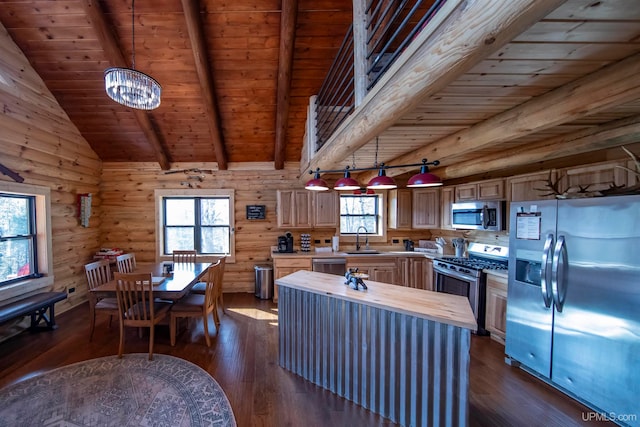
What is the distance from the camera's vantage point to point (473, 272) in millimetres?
3529

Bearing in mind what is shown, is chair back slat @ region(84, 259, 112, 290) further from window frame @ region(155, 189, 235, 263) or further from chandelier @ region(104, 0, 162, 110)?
chandelier @ region(104, 0, 162, 110)

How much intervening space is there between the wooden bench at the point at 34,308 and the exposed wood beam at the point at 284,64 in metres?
4.06

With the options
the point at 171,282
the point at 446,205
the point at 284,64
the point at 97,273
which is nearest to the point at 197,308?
the point at 171,282

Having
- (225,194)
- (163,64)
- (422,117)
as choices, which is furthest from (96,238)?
(422,117)

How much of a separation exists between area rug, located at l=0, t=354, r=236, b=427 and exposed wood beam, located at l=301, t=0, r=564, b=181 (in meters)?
2.73

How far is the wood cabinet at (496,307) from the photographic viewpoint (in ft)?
10.5

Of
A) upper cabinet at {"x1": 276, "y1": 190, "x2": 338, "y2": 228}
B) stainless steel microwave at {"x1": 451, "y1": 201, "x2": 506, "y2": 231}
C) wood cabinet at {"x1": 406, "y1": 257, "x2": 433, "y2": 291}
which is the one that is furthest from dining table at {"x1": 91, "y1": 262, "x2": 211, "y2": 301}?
stainless steel microwave at {"x1": 451, "y1": 201, "x2": 506, "y2": 231}

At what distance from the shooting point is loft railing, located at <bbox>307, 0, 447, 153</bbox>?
2.22m

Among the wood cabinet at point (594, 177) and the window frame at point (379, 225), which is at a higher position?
the wood cabinet at point (594, 177)

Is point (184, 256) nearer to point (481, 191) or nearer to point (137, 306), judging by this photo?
point (137, 306)

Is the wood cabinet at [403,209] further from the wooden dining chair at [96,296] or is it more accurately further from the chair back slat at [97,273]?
the chair back slat at [97,273]

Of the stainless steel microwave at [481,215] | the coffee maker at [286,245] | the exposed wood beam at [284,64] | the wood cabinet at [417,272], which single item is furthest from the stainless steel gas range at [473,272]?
the exposed wood beam at [284,64]

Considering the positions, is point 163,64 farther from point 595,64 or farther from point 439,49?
point 595,64

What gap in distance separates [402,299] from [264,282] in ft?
11.4
